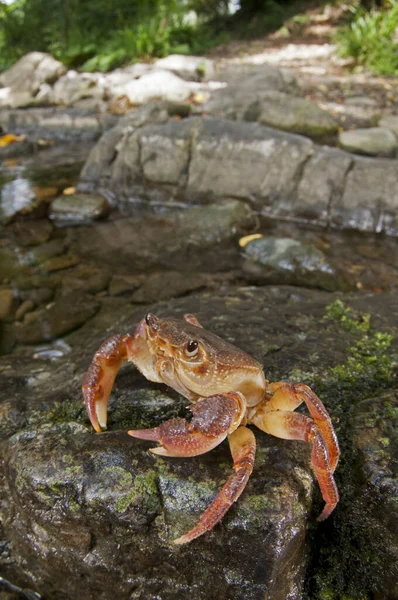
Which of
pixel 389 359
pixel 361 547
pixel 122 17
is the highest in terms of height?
pixel 122 17

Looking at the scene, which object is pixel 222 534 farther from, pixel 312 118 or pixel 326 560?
pixel 312 118

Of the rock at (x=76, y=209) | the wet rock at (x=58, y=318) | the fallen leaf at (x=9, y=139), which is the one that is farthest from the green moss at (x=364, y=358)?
the fallen leaf at (x=9, y=139)

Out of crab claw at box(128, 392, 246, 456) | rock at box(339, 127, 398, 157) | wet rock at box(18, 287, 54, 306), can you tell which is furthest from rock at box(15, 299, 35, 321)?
rock at box(339, 127, 398, 157)

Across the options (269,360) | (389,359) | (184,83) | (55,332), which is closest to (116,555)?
(269,360)

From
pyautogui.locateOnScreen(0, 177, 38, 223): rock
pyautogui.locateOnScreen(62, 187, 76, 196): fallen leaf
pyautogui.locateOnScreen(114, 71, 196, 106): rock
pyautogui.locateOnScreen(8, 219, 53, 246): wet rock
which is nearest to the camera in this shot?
pyautogui.locateOnScreen(8, 219, 53, 246): wet rock

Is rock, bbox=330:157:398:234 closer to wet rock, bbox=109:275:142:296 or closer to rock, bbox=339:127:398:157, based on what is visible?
rock, bbox=339:127:398:157

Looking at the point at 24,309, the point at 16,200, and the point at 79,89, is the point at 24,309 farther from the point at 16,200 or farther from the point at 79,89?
the point at 79,89
